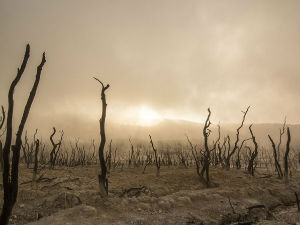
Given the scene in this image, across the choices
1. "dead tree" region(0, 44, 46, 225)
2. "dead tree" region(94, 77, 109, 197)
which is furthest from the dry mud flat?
"dead tree" region(0, 44, 46, 225)

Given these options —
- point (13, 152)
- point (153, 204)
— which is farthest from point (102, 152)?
point (13, 152)

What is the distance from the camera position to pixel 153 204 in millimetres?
10680

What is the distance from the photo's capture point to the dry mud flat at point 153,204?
9.38m

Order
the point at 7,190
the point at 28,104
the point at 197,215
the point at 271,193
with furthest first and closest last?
the point at 271,193 → the point at 197,215 → the point at 28,104 → the point at 7,190

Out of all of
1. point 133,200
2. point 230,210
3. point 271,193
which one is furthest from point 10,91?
point 271,193

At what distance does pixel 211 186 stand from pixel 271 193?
2936mm

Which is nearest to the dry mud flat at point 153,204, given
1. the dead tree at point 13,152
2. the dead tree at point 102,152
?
the dead tree at point 102,152

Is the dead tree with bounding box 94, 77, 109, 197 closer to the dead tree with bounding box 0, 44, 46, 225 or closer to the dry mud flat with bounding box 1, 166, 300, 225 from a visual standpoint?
the dry mud flat with bounding box 1, 166, 300, 225

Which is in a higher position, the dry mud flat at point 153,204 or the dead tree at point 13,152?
the dead tree at point 13,152

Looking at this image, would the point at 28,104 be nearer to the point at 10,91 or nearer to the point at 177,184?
the point at 10,91

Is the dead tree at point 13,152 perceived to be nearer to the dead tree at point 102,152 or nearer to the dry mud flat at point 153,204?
the dry mud flat at point 153,204

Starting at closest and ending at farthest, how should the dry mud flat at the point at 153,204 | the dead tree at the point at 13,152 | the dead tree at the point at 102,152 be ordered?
the dead tree at the point at 13,152
the dry mud flat at the point at 153,204
the dead tree at the point at 102,152

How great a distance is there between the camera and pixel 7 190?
151 inches

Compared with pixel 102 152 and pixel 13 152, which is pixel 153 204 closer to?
pixel 102 152
